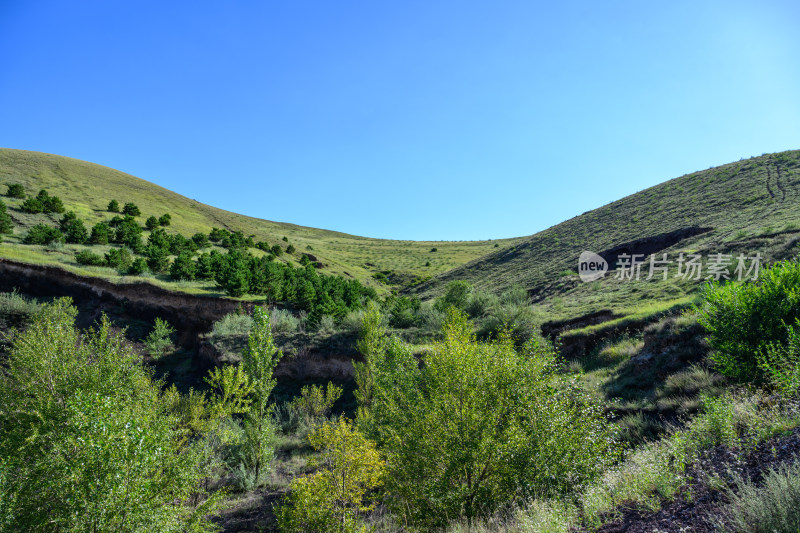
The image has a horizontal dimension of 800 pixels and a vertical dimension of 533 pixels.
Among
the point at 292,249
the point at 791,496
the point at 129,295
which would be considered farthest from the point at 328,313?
the point at 292,249

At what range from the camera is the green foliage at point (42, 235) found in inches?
1487

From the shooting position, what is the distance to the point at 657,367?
15.8 m

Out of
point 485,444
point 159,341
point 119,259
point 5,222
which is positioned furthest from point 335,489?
point 5,222

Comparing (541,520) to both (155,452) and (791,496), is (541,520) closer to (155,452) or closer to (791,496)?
(791,496)

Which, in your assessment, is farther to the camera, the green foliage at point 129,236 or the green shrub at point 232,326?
the green foliage at point 129,236

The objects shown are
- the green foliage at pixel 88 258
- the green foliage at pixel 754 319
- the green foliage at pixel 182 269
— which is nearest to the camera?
the green foliage at pixel 754 319

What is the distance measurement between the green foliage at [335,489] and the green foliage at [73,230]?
1941 inches

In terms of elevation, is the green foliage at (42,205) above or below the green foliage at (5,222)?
above

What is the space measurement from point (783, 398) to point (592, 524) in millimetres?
5579

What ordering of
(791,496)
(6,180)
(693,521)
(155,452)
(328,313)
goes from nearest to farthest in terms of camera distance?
(791,496) → (693,521) → (155,452) → (328,313) → (6,180)

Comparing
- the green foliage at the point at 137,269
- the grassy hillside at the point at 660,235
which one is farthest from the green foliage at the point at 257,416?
the green foliage at the point at 137,269

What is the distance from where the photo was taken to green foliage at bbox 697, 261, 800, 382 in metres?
10.3

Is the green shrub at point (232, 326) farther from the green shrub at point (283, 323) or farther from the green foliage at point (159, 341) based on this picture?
the green foliage at point (159, 341)

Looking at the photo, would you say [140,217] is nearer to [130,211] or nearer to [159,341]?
[130,211]
